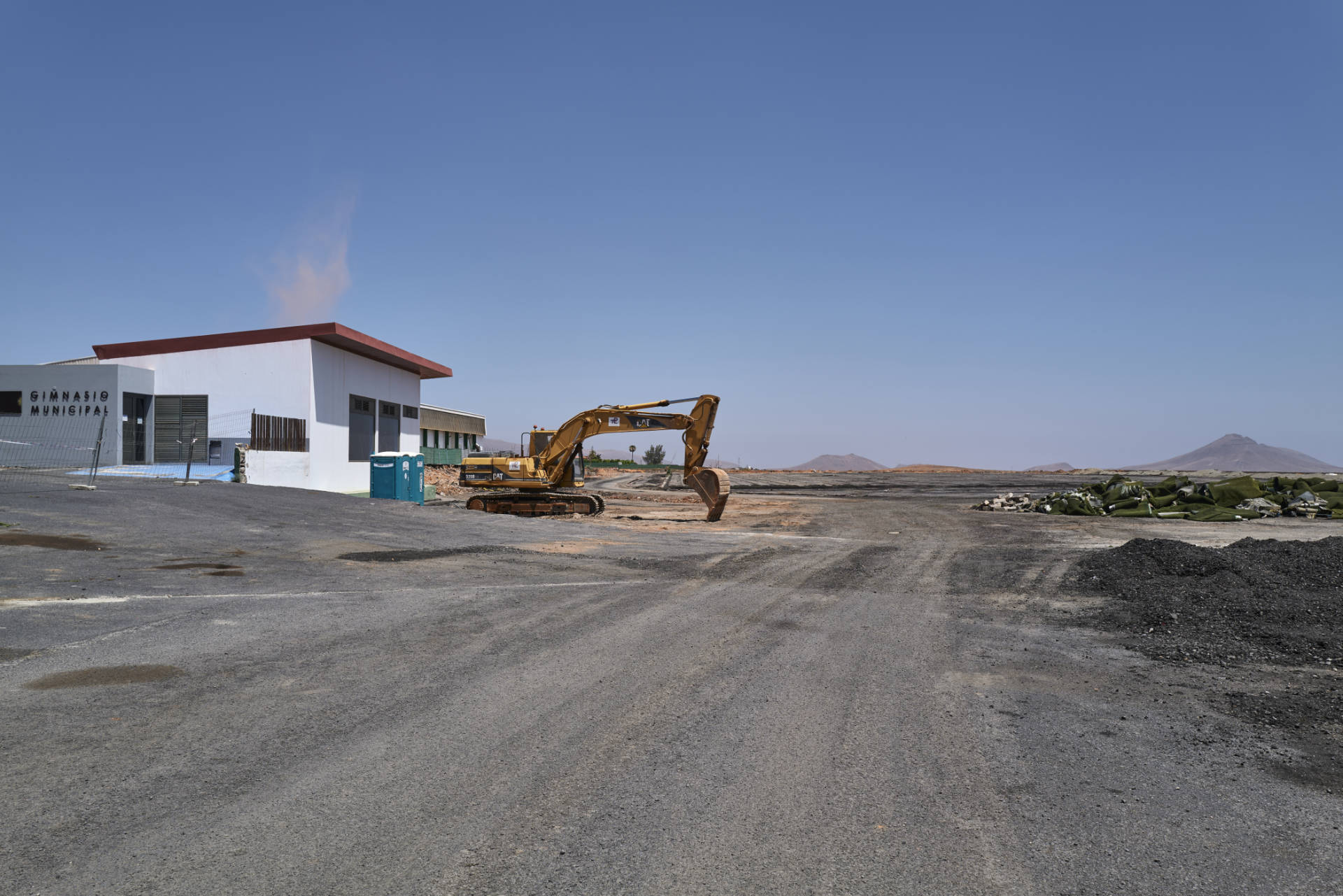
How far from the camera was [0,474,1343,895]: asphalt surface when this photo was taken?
12.1ft

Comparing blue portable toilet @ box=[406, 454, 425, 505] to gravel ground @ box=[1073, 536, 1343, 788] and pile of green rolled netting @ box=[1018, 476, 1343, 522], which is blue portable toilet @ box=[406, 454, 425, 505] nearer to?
gravel ground @ box=[1073, 536, 1343, 788]

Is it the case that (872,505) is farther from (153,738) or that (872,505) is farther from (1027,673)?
A: (153,738)

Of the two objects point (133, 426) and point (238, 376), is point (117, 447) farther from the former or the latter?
point (238, 376)

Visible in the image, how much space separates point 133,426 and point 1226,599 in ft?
108

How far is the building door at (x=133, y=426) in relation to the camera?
28.2 meters

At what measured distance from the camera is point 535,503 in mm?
26125

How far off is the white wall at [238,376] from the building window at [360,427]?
384 cm

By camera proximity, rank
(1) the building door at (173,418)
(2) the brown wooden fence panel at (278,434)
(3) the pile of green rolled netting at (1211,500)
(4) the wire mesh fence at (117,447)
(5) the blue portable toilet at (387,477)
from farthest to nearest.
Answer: (1) the building door at (173,418)
(5) the blue portable toilet at (387,477)
(2) the brown wooden fence panel at (278,434)
(4) the wire mesh fence at (117,447)
(3) the pile of green rolled netting at (1211,500)

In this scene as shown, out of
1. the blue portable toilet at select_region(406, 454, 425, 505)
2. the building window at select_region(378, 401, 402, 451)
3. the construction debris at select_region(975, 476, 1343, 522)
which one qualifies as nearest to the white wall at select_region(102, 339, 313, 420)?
the blue portable toilet at select_region(406, 454, 425, 505)

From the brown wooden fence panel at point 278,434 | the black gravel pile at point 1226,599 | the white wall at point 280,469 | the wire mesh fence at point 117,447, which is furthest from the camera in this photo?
the brown wooden fence panel at point 278,434

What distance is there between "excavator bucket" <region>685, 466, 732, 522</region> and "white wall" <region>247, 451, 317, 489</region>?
14.4 metres

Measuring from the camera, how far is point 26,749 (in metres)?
4.84

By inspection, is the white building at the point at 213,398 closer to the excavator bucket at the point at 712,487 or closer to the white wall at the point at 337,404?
the white wall at the point at 337,404

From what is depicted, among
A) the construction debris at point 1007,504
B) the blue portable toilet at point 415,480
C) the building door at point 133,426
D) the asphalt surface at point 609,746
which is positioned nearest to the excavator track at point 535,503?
the blue portable toilet at point 415,480
